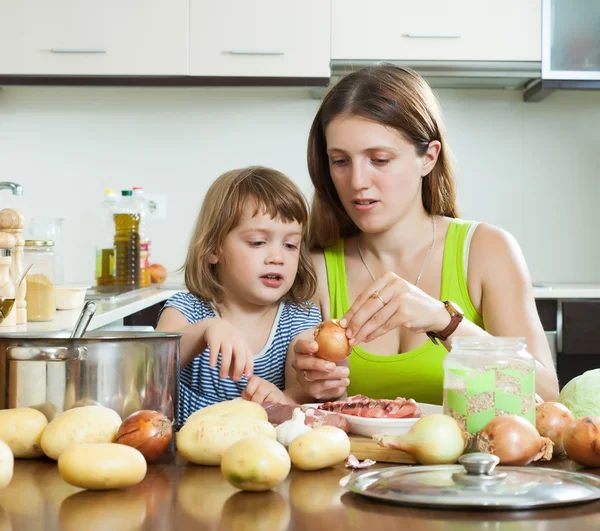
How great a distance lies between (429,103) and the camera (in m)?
1.71

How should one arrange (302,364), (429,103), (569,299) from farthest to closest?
(569,299) → (429,103) → (302,364)

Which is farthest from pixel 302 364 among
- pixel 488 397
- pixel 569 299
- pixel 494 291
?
pixel 569 299

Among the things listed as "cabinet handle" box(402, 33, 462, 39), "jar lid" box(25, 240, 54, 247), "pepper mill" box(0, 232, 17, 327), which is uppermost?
"cabinet handle" box(402, 33, 462, 39)

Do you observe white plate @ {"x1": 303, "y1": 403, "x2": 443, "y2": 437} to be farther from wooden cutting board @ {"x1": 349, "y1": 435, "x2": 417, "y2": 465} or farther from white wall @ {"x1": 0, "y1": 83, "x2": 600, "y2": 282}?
white wall @ {"x1": 0, "y1": 83, "x2": 600, "y2": 282}

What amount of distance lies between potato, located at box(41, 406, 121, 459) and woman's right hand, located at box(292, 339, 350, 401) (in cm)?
44

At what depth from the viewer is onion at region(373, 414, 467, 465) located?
73 cm

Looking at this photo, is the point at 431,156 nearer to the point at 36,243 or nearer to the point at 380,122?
the point at 380,122

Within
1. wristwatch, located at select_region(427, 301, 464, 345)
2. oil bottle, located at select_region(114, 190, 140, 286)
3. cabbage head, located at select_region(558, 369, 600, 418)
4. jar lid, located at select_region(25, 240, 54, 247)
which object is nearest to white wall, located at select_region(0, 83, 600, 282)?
oil bottle, located at select_region(114, 190, 140, 286)

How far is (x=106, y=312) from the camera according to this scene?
2.04 meters

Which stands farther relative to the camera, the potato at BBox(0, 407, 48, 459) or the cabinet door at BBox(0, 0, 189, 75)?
the cabinet door at BBox(0, 0, 189, 75)

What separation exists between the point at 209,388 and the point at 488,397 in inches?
37.0

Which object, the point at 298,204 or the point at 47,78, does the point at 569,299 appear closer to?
the point at 298,204

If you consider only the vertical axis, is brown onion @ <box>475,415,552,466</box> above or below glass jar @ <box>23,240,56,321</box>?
below

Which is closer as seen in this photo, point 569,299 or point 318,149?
point 318,149
